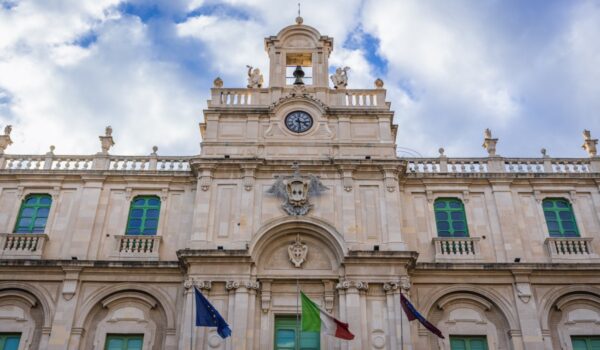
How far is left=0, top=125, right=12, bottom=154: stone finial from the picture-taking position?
2745 cm

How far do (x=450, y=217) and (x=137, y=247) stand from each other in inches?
489

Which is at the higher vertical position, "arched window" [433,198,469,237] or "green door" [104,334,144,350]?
"arched window" [433,198,469,237]

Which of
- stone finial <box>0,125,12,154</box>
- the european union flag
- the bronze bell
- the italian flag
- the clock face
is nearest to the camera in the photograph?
the italian flag

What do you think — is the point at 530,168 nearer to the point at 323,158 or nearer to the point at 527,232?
the point at 527,232

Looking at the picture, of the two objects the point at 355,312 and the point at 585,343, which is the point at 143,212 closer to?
the point at 355,312

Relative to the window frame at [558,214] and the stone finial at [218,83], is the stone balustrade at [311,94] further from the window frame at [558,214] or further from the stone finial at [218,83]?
the window frame at [558,214]

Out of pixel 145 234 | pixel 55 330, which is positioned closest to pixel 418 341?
pixel 145 234

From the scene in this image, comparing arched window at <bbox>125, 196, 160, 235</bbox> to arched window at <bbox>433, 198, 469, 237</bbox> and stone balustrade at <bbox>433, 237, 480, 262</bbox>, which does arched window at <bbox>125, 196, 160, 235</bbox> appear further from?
arched window at <bbox>433, 198, 469, 237</bbox>

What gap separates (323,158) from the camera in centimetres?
2553

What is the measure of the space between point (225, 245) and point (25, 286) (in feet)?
24.9

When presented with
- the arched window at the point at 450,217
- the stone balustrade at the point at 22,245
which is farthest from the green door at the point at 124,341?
the arched window at the point at 450,217

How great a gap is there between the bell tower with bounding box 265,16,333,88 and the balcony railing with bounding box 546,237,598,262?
1144cm

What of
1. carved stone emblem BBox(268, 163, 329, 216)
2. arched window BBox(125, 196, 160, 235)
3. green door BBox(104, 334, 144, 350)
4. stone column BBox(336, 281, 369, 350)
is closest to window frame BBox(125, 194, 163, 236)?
arched window BBox(125, 196, 160, 235)

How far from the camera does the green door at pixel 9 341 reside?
73.9 ft
